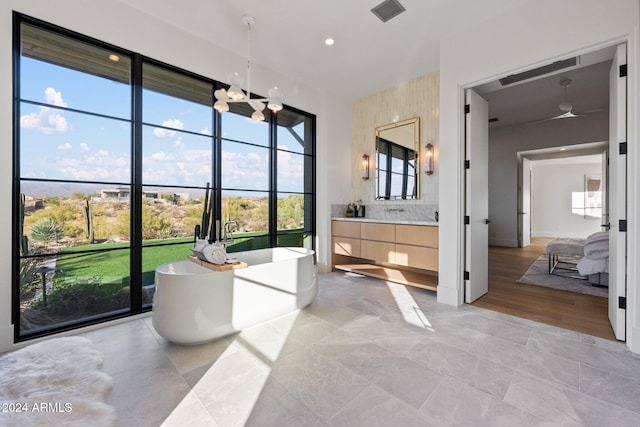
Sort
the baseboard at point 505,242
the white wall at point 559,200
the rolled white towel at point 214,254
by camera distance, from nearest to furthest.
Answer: the rolled white towel at point 214,254 < the baseboard at point 505,242 < the white wall at point 559,200

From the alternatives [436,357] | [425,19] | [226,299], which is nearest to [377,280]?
[436,357]

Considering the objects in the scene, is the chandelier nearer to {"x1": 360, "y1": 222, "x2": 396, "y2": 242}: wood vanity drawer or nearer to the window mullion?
the window mullion

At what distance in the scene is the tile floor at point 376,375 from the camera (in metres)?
1.51

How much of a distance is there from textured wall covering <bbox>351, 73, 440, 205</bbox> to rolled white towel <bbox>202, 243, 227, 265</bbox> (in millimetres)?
3228

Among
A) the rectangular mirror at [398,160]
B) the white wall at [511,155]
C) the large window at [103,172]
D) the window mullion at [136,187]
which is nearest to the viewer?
the large window at [103,172]

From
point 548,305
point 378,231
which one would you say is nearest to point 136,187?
point 378,231

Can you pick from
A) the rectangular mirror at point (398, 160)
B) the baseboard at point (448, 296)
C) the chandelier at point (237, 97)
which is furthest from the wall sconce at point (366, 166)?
the chandelier at point (237, 97)

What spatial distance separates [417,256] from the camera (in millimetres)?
3754

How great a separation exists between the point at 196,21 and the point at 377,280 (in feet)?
13.9

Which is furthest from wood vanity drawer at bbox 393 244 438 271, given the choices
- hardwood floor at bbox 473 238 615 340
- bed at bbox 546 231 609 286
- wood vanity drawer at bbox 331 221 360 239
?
bed at bbox 546 231 609 286

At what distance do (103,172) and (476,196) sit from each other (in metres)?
4.24

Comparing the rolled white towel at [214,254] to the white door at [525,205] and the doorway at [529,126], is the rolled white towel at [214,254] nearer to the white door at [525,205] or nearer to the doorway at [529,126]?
the doorway at [529,126]

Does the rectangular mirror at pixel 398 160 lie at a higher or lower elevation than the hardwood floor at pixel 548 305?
higher

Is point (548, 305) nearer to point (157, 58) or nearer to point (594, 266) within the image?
point (594, 266)
